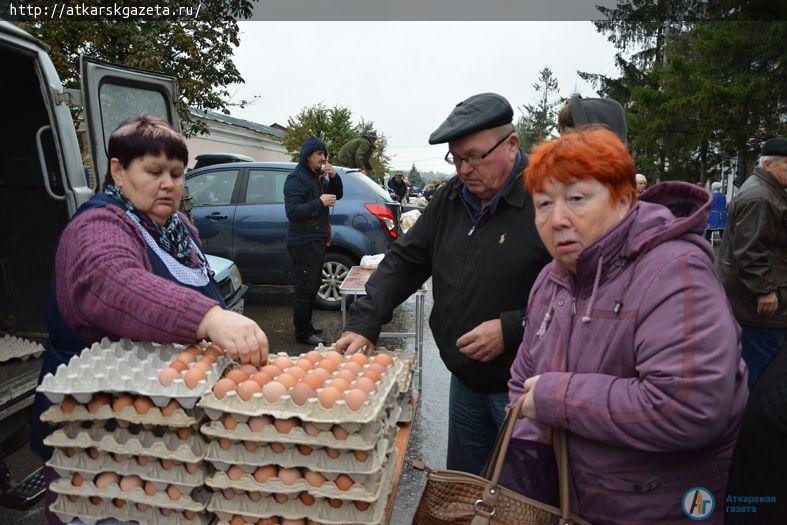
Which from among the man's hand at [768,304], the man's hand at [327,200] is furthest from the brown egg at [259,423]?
the man's hand at [327,200]

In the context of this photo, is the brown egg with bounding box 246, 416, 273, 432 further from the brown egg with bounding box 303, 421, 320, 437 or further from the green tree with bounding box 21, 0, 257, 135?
the green tree with bounding box 21, 0, 257, 135

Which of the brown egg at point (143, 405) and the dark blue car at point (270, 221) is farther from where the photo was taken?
the dark blue car at point (270, 221)

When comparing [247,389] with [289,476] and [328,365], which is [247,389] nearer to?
[289,476]

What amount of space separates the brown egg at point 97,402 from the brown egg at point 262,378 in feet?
1.12

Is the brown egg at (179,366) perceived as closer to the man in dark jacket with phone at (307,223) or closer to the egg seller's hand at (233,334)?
the egg seller's hand at (233,334)

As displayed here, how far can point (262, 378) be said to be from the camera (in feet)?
5.39

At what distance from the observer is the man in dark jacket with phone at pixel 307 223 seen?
6.62 meters

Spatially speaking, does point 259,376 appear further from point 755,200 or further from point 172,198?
point 755,200

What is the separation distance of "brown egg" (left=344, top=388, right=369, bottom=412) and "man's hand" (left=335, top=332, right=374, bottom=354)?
0.70 meters

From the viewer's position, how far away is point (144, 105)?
4.50 m

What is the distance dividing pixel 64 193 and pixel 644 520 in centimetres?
408

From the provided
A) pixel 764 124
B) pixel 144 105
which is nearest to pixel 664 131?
pixel 764 124

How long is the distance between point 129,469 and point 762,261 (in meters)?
Answer: 4.40

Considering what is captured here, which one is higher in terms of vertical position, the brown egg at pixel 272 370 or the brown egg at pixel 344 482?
the brown egg at pixel 272 370
